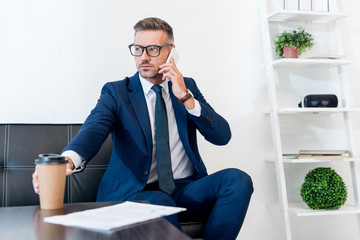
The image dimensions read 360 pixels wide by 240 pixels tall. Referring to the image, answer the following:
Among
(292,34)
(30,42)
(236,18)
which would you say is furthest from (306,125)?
(30,42)

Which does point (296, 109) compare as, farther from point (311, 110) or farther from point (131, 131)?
point (131, 131)

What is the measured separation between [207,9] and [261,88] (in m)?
0.61

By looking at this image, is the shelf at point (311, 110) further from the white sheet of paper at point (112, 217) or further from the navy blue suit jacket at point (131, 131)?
the white sheet of paper at point (112, 217)

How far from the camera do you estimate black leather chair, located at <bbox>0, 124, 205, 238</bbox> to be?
1812mm

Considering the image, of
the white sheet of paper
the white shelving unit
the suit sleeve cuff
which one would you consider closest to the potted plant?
the white shelving unit

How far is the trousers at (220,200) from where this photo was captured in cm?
151

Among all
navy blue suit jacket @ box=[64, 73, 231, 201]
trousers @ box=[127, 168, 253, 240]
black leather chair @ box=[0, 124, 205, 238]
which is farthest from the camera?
black leather chair @ box=[0, 124, 205, 238]

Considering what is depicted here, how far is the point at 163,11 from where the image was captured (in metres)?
2.45

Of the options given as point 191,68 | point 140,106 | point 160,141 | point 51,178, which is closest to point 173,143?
point 160,141

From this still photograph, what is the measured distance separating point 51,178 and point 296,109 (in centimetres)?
171

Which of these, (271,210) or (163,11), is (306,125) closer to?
(271,210)

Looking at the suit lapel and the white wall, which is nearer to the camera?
the suit lapel

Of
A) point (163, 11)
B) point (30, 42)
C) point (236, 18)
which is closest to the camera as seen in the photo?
point (30, 42)

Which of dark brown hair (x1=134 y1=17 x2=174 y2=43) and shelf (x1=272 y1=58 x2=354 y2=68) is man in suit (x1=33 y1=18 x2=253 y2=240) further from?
shelf (x1=272 y1=58 x2=354 y2=68)
